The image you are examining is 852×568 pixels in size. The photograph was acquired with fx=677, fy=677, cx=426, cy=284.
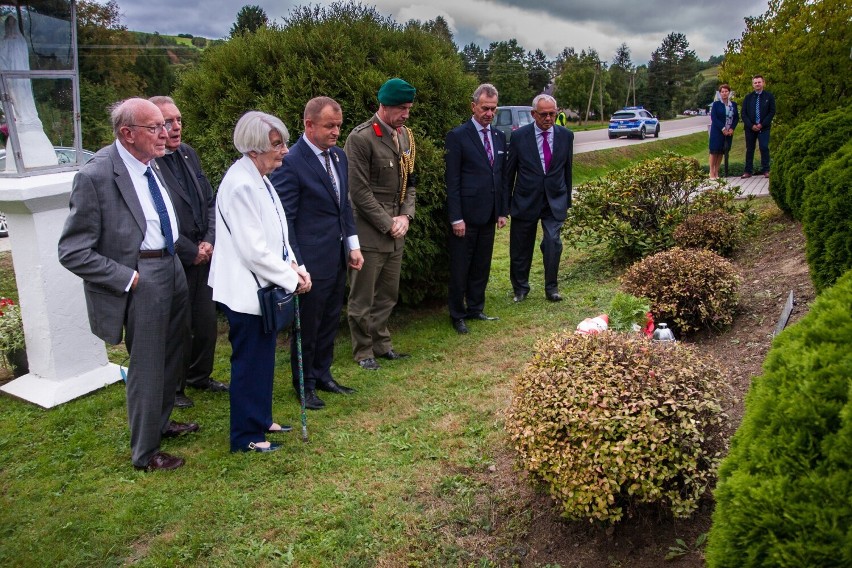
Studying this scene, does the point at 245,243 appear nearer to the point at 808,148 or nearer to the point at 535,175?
the point at 535,175

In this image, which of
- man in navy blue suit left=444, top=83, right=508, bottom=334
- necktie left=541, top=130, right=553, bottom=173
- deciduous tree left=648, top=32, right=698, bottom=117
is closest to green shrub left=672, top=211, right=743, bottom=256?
necktie left=541, top=130, right=553, bottom=173

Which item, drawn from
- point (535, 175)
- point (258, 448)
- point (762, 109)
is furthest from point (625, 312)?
point (762, 109)

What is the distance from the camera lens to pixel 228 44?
20.6 feet

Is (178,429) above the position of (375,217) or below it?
below

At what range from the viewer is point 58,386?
506 cm

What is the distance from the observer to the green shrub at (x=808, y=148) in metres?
6.56

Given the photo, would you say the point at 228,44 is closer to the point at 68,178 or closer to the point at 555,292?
the point at 68,178

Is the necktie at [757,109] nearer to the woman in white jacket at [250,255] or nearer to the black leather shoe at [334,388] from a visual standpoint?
the black leather shoe at [334,388]

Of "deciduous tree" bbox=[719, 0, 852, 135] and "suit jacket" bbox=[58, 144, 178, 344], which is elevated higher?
"deciduous tree" bbox=[719, 0, 852, 135]

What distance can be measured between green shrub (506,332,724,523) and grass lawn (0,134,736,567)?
1.53 ft

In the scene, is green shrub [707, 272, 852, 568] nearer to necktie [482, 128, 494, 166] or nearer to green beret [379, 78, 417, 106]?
green beret [379, 78, 417, 106]

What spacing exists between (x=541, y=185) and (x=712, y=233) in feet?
6.29

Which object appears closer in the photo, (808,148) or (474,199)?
(474,199)

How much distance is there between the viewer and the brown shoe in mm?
4023
